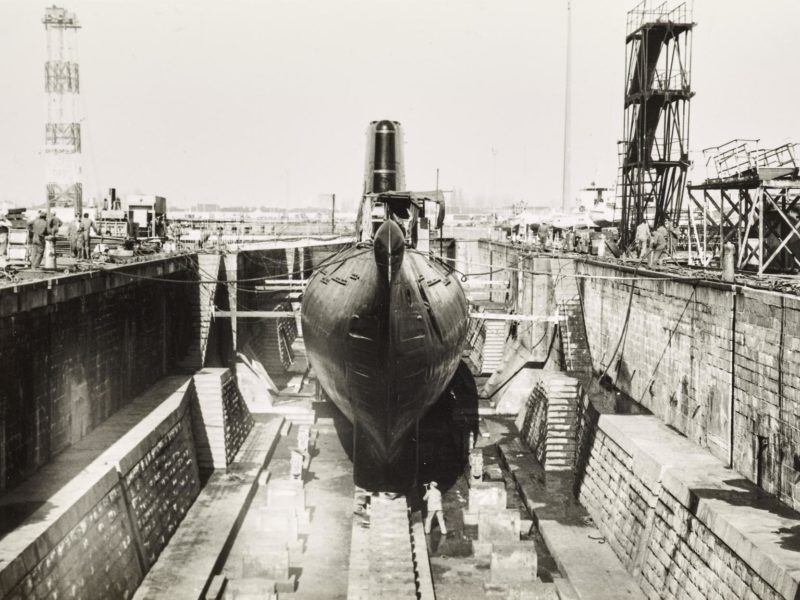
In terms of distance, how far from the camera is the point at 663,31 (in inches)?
1297

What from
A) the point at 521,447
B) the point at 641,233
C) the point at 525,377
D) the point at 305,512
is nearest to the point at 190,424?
the point at 305,512

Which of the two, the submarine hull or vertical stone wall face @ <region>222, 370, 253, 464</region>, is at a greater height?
the submarine hull

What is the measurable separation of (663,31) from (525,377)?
1660cm

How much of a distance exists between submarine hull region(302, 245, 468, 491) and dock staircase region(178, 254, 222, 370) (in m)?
8.08

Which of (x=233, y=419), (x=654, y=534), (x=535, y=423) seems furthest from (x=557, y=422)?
(x=233, y=419)

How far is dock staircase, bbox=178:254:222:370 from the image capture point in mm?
28828

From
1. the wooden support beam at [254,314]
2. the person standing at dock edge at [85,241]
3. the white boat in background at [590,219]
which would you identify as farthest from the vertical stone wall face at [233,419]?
the white boat in background at [590,219]

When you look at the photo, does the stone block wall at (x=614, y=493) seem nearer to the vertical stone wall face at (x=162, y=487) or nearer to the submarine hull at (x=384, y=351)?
the submarine hull at (x=384, y=351)

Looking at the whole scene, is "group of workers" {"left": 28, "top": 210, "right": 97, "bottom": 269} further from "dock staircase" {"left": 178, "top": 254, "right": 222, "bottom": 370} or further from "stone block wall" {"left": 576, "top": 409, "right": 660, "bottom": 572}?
"stone block wall" {"left": 576, "top": 409, "right": 660, "bottom": 572}

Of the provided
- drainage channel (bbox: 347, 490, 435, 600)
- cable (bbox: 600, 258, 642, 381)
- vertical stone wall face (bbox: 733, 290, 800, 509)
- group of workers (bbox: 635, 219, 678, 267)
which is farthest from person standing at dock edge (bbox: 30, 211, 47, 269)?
group of workers (bbox: 635, 219, 678, 267)

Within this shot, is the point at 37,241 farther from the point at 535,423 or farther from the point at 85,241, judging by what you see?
the point at 535,423

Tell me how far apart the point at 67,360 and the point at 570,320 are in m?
18.4

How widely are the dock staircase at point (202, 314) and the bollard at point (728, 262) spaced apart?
18.5 m

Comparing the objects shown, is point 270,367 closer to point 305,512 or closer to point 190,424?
point 190,424
